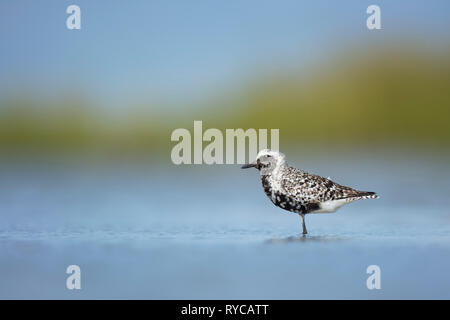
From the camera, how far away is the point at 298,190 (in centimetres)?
952

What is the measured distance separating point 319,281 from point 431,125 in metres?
12.9

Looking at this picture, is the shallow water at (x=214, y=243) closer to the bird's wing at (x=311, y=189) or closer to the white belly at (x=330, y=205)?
the white belly at (x=330, y=205)

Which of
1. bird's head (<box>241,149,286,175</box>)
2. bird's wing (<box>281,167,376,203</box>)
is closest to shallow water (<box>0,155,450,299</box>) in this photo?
bird's wing (<box>281,167,376,203</box>)

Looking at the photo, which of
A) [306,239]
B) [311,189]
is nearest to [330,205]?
[311,189]

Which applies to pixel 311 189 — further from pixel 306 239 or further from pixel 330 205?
pixel 306 239

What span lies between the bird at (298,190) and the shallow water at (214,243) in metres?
0.33

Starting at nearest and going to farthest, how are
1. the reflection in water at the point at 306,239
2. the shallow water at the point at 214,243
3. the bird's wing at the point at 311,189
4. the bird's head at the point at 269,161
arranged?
the shallow water at the point at 214,243 < the reflection in water at the point at 306,239 < the bird's wing at the point at 311,189 < the bird's head at the point at 269,161

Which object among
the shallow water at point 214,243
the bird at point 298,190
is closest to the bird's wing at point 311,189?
the bird at point 298,190

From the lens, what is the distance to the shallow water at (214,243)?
7410 mm

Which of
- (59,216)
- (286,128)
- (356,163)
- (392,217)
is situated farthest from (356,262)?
(286,128)

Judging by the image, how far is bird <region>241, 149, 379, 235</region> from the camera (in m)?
9.54

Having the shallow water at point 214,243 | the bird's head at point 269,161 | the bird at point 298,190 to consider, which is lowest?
the shallow water at point 214,243

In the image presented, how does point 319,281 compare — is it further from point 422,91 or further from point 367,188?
point 422,91

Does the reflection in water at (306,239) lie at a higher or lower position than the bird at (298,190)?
lower
